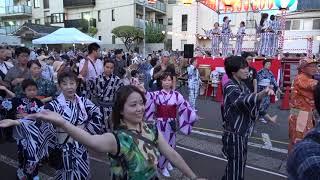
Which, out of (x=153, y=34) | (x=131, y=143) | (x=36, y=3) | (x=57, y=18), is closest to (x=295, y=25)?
(x=153, y=34)

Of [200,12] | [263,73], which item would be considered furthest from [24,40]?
[263,73]

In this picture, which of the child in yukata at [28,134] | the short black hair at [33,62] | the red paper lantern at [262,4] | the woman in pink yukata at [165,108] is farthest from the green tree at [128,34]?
the woman in pink yukata at [165,108]

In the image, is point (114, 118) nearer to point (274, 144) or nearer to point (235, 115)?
point (235, 115)

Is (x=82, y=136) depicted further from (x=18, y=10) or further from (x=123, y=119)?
(x=18, y=10)

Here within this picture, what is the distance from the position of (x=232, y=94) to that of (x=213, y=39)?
41.9 feet

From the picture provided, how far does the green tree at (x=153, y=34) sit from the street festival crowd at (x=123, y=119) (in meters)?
27.8

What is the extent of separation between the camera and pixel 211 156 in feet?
19.4

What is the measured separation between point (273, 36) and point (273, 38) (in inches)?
3.6

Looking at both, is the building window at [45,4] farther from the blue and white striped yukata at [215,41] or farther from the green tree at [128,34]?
the blue and white striped yukata at [215,41]

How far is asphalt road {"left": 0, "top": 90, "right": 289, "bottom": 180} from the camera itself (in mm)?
5125

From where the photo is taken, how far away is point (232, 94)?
3691mm

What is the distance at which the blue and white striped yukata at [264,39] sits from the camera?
14.5 meters

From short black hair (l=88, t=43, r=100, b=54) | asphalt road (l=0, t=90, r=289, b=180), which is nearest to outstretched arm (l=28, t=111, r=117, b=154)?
asphalt road (l=0, t=90, r=289, b=180)

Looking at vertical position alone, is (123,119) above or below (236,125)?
above
